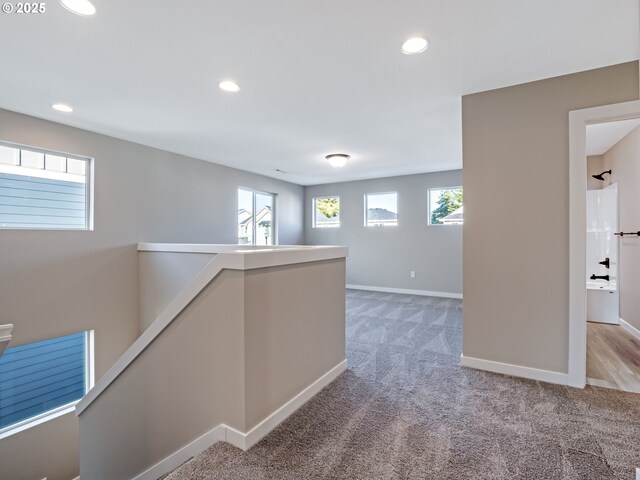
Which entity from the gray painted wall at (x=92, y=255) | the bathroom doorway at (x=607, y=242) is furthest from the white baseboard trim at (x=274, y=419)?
the gray painted wall at (x=92, y=255)

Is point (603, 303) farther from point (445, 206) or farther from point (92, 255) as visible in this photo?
point (92, 255)

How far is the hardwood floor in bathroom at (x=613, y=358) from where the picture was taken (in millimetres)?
2420

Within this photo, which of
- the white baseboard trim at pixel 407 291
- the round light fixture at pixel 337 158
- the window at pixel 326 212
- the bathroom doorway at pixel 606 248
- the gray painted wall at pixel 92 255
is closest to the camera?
the bathroom doorway at pixel 606 248

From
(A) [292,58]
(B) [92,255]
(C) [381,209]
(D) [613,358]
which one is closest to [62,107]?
(B) [92,255]

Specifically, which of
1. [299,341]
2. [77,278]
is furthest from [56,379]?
[299,341]

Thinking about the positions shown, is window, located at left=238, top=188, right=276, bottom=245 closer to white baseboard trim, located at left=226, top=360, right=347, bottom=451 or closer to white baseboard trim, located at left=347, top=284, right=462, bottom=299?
white baseboard trim, located at left=347, top=284, right=462, bottom=299

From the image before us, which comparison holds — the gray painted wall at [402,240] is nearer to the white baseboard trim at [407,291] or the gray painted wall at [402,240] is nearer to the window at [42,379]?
the white baseboard trim at [407,291]

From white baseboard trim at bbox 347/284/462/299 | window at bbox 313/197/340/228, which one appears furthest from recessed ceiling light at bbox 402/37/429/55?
window at bbox 313/197/340/228

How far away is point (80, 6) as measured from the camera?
5.77ft

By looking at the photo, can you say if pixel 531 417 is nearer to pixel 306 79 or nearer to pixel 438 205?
pixel 306 79

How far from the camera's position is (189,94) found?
2877mm

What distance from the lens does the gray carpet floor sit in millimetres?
1495

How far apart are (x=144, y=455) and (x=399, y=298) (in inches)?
192

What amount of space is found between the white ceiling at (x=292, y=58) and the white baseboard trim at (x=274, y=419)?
2337 mm
